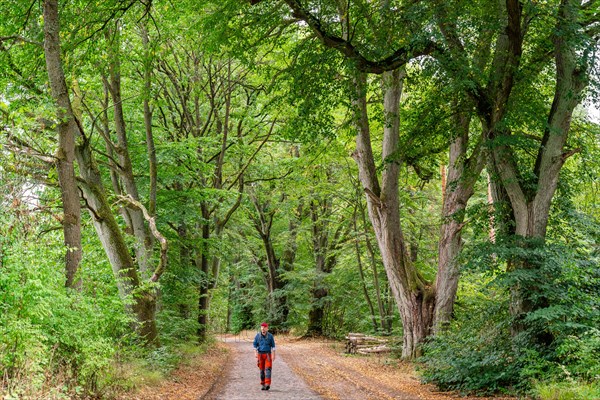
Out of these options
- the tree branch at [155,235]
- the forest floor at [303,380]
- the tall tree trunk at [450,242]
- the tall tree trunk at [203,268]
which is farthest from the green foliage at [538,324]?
the tall tree trunk at [203,268]

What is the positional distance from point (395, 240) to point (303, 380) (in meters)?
5.07

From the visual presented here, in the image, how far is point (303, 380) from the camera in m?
12.7

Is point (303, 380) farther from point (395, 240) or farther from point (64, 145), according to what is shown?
point (64, 145)

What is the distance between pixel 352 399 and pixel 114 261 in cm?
607

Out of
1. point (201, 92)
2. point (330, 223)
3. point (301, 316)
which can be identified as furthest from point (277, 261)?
point (201, 92)

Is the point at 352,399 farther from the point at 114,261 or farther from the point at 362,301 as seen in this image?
the point at 362,301

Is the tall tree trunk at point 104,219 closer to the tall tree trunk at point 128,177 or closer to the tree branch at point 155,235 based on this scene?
the tree branch at point 155,235

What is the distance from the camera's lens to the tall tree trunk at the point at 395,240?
1507 cm

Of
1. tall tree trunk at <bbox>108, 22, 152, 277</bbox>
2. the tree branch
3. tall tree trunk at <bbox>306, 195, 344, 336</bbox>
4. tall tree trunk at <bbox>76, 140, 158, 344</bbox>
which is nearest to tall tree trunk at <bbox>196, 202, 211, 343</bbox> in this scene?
tall tree trunk at <bbox>108, 22, 152, 277</bbox>

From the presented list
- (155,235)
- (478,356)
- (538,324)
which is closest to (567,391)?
(538,324)

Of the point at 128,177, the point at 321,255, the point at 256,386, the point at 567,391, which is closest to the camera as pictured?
the point at 567,391

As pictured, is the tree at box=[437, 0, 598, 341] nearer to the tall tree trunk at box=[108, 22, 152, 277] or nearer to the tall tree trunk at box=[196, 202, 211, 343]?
the tall tree trunk at box=[108, 22, 152, 277]

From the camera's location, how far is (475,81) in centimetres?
995

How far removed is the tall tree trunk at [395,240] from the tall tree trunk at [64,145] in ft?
27.6
